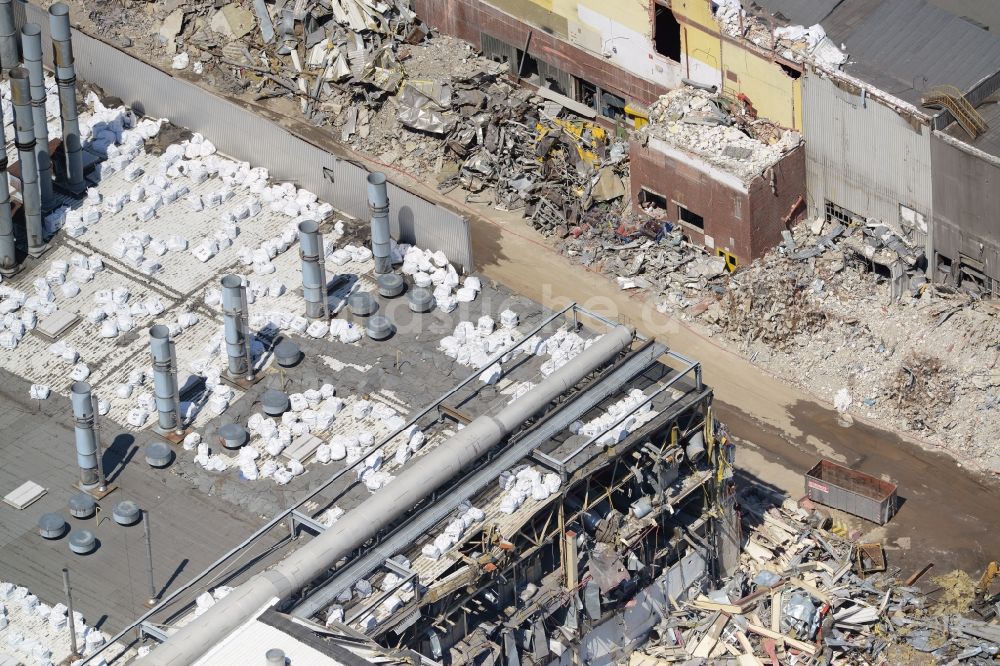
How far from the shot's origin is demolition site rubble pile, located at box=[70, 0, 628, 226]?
268ft

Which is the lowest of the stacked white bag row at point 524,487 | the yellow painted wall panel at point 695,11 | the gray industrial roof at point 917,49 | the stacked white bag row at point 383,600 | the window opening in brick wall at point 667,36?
the stacked white bag row at point 383,600

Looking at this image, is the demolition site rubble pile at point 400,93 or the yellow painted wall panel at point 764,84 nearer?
the yellow painted wall panel at point 764,84

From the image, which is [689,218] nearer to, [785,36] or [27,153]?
[785,36]

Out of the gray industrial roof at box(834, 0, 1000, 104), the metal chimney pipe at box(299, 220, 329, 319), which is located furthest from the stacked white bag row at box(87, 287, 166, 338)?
the gray industrial roof at box(834, 0, 1000, 104)

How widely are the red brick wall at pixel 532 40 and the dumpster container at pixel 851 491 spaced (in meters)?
19.6

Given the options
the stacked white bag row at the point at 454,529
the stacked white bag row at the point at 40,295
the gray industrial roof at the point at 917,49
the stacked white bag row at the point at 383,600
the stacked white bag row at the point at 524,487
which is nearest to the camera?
the stacked white bag row at the point at 383,600

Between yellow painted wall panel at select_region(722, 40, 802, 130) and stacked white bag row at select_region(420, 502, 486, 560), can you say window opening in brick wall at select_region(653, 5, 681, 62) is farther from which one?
stacked white bag row at select_region(420, 502, 486, 560)

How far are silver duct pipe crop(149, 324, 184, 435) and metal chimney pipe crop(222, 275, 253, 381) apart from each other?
68.9 inches

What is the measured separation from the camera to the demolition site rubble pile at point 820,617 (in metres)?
61.8

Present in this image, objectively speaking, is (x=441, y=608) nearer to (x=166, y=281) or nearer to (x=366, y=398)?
(x=366, y=398)

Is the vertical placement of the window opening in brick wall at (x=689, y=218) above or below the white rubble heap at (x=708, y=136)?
below

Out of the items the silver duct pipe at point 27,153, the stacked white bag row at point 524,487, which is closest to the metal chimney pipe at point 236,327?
the silver duct pipe at point 27,153

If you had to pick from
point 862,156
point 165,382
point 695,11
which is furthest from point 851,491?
point 165,382

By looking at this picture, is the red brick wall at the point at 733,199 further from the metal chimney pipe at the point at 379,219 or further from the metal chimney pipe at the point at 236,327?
the metal chimney pipe at the point at 236,327
